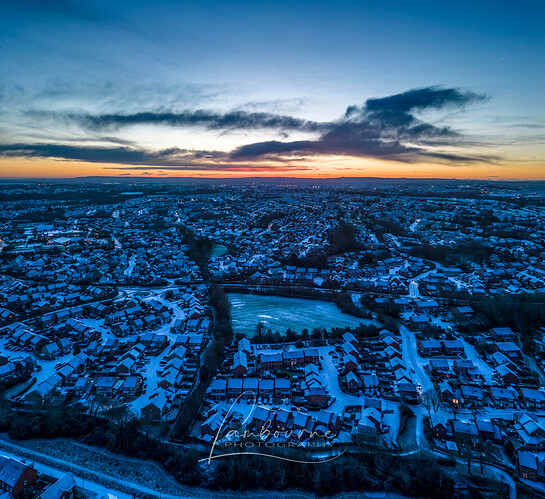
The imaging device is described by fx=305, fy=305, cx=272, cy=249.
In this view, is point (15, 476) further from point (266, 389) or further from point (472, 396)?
point (472, 396)

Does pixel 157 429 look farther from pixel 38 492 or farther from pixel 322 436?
pixel 322 436

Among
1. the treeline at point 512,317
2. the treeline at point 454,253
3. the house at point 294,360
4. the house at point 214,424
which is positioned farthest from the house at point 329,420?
the treeline at point 454,253

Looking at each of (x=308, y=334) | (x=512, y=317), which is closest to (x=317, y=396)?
(x=308, y=334)

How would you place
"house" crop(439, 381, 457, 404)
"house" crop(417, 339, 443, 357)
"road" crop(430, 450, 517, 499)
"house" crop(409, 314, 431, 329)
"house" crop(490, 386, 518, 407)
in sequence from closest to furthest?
"road" crop(430, 450, 517, 499) → "house" crop(490, 386, 518, 407) → "house" crop(439, 381, 457, 404) → "house" crop(417, 339, 443, 357) → "house" crop(409, 314, 431, 329)

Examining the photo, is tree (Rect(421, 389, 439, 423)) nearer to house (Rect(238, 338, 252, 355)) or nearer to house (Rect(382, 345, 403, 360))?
house (Rect(382, 345, 403, 360))

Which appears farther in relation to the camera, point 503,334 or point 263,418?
point 503,334

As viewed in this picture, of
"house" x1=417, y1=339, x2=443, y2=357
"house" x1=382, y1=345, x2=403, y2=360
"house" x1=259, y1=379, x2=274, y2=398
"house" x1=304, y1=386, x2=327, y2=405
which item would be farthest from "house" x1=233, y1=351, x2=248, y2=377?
"house" x1=417, y1=339, x2=443, y2=357

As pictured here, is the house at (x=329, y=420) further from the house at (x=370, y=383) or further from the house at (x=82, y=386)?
Result: the house at (x=82, y=386)
